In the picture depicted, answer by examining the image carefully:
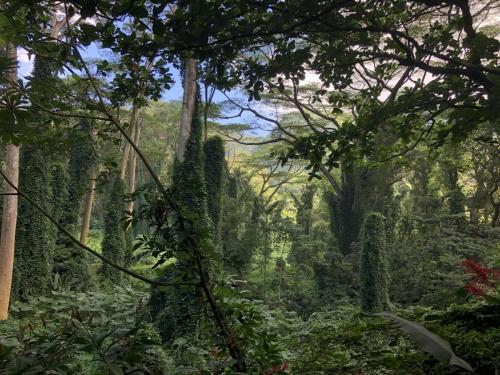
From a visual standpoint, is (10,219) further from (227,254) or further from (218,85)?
(227,254)

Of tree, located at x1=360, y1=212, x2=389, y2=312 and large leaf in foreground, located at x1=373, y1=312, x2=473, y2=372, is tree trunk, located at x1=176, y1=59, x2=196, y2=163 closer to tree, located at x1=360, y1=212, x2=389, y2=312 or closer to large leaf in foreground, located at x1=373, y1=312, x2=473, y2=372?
tree, located at x1=360, y1=212, x2=389, y2=312

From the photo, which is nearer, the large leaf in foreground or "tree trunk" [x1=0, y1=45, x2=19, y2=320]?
the large leaf in foreground

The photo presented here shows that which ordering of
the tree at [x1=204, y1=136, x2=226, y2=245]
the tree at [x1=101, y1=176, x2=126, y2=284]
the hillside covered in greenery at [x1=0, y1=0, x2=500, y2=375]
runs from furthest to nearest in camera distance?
1. the tree at [x1=101, y1=176, x2=126, y2=284]
2. the tree at [x1=204, y1=136, x2=226, y2=245]
3. the hillside covered in greenery at [x1=0, y1=0, x2=500, y2=375]

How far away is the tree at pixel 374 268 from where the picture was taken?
11766 mm

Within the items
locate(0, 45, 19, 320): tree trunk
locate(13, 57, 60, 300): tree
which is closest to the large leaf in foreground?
locate(0, 45, 19, 320): tree trunk

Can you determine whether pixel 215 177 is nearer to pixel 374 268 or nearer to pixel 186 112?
pixel 186 112

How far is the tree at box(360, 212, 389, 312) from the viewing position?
11766 mm

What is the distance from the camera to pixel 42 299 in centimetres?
1063

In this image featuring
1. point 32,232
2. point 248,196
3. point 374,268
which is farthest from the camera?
point 248,196

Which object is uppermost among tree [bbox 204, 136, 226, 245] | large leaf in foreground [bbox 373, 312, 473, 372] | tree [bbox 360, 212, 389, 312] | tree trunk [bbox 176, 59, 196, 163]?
tree trunk [bbox 176, 59, 196, 163]

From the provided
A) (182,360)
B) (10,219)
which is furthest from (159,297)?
(182,360)

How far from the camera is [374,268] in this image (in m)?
12.0

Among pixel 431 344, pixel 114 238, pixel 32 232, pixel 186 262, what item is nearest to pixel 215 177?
pixel 32 232

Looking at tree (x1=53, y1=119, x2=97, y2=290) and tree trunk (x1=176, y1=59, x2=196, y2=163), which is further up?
tree trunk (x1=176, y1=59, x2=196, y2=163)
